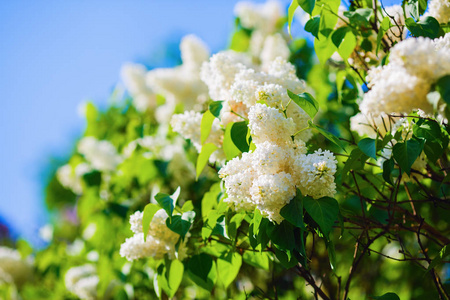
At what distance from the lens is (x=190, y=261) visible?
161cm

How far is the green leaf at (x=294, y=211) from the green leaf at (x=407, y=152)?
1.10ft

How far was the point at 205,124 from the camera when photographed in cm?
156

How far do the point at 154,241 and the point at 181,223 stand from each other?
202 millimetres

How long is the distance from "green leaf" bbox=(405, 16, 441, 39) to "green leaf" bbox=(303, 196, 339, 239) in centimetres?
74

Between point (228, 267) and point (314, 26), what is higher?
point (314, 26)

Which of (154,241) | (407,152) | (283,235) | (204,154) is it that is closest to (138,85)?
(204,154)

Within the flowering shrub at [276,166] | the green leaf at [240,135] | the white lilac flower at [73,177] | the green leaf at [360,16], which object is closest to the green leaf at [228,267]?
the flowering shrub at [276,166]

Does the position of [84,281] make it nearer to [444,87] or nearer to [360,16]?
[360,16]

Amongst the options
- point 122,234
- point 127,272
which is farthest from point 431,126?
point 122,234

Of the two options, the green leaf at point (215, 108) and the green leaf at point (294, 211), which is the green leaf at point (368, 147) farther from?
the green leaf at point (215, 108)

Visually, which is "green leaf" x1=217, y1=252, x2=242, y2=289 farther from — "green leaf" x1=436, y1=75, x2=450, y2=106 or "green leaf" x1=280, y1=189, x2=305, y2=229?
"green leaf" x1=436, y1=75, x2=450, y2=106

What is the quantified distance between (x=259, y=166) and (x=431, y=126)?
0.58 metres

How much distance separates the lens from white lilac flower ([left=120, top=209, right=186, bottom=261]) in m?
1.53

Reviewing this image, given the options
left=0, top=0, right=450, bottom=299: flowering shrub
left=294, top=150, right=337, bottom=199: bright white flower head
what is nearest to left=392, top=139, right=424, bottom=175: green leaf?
left=0, top=0, right=450, bottom=299: flowering shrub
